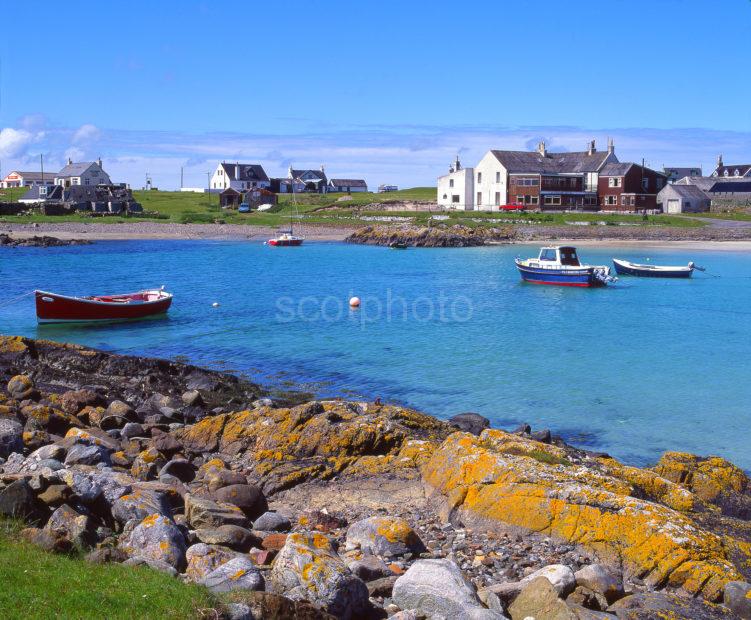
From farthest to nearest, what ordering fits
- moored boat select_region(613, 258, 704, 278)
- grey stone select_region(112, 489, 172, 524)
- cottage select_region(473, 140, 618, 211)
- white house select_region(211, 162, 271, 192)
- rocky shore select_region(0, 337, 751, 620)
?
white house select_region(211, 162, 271, 192) → cottage select_region(473, 140, 618, 211) → moored boat select_region(613, 258, 704, 278) → grey stone select_region(112, 489, 172, 524) → rocky shore select_region(0, 337, 751, 620)

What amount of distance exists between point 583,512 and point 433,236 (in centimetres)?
8229

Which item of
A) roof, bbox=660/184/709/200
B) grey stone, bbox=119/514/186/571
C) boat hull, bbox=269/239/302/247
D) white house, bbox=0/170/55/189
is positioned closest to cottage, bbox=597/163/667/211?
roof, bbox=660/184/709/200

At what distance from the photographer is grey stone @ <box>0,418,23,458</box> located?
12641mm

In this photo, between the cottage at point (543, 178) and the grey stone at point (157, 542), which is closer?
the grey stone at point (157, 542)

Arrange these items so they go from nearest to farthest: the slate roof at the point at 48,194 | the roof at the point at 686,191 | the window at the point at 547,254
A: 1. the window at the point at 547,254
2. the roof at the point at 686,191
3. the slate roof at the point at 48,194

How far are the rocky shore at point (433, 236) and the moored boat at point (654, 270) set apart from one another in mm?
27534

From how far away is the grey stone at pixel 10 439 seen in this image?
1264 centimetres

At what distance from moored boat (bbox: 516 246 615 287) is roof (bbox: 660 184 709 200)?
5295 cm

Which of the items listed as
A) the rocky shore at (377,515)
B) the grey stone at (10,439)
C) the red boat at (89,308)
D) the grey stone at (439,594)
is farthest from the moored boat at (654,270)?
the grey stone at (439,594)

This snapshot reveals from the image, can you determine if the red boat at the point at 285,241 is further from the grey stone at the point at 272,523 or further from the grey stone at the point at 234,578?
the grey stone at the point at 234,578

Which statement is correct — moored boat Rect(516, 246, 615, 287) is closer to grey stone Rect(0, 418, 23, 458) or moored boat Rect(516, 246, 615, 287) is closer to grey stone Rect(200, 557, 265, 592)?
grey stone Rect(0, 418, 23, 458)

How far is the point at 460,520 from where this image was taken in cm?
1130

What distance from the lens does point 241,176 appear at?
5792 inches

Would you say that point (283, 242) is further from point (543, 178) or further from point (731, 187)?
point (731, 187)
